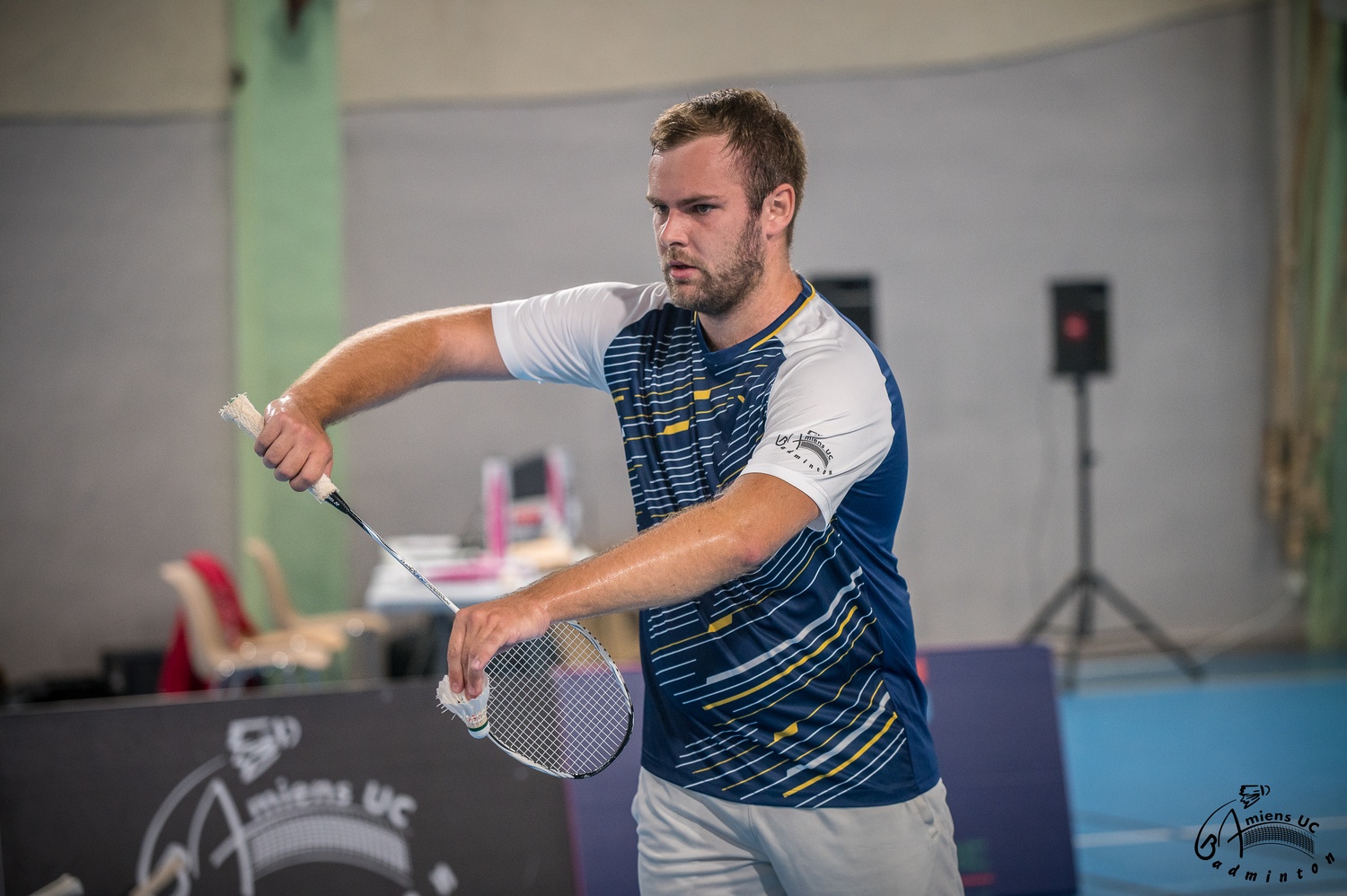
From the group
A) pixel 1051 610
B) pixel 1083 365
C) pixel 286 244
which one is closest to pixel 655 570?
pixel 1051 610

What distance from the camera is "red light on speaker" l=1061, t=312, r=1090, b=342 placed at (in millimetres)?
7477

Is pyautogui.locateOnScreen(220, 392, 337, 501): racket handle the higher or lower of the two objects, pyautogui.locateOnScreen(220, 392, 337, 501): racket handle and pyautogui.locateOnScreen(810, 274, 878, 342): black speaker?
the lower

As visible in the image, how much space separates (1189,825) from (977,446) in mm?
3949

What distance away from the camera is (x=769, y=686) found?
1867 mm

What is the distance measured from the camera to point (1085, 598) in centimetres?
724

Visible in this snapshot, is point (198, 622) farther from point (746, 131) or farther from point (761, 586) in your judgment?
point (746, 131)

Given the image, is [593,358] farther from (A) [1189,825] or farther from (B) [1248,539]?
(B) [1248,539]

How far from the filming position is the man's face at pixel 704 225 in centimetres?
188

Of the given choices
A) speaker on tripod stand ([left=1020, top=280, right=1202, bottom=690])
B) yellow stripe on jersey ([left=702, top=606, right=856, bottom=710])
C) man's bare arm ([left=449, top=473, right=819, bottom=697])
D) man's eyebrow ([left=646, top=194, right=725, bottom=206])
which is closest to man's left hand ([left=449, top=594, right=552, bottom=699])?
man's bare arm ([left=449, top=473, right=819, bottom=697])

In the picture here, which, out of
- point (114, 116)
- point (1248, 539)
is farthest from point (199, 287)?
point (1248, 539)

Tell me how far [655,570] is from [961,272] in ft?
23.0

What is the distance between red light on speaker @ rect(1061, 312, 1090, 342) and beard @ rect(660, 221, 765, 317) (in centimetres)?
607

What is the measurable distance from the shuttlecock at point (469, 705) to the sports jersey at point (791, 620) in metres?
0.37

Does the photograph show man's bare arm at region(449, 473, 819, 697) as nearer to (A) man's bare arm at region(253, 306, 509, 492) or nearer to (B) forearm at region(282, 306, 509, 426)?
(A) man's bare arm at region(253, 306, 509, 492)
